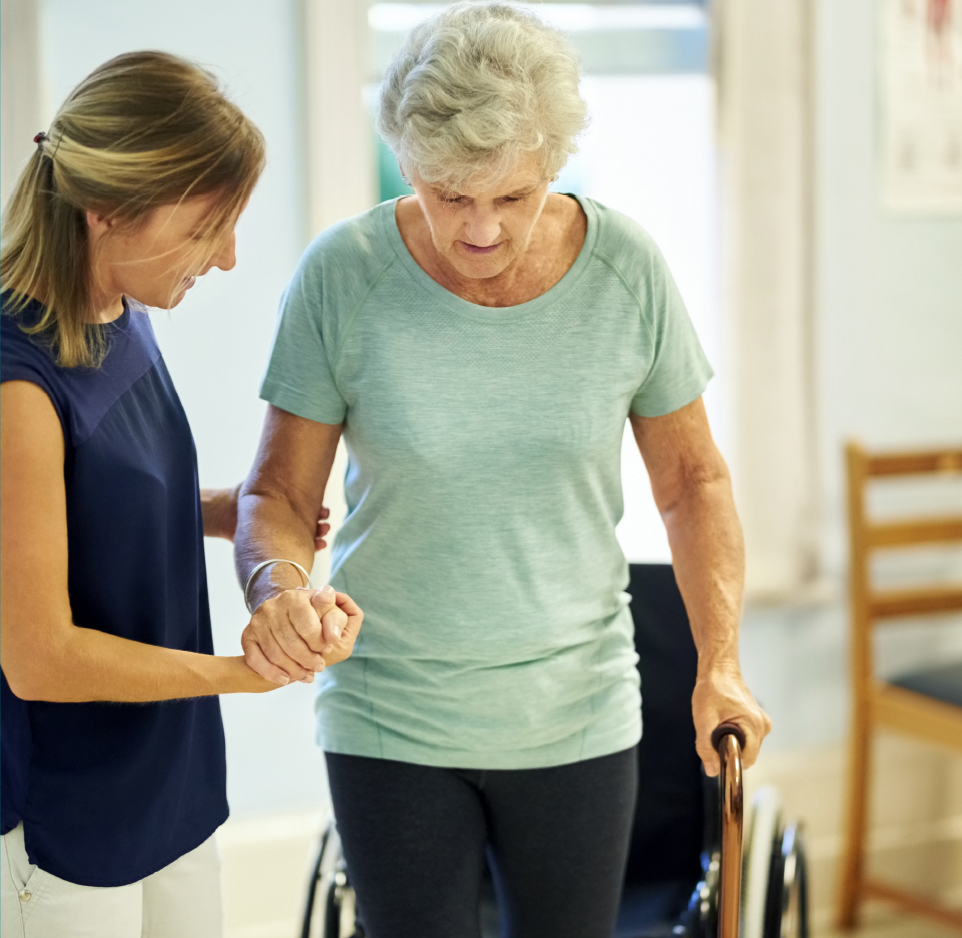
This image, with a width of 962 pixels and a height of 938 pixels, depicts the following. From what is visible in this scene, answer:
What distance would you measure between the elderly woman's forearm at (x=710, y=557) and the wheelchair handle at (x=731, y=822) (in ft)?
0.46

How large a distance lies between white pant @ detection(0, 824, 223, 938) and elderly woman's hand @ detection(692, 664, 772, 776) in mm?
485

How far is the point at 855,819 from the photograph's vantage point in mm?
2537

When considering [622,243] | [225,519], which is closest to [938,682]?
[622,243]

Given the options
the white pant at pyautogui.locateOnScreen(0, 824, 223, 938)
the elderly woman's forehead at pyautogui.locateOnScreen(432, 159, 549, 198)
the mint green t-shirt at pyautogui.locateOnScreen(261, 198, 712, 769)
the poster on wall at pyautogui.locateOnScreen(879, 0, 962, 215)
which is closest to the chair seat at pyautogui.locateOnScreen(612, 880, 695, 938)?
the mint green t-shirt at pyautogui.locateOnScreen(261, 198, 712, 769)

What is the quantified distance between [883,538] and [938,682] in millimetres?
330

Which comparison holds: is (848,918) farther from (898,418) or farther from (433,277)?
(433,277)

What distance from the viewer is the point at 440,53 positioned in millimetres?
1004

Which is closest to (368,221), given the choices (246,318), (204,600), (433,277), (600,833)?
(433,277)

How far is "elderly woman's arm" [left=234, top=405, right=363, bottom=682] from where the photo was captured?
94cm

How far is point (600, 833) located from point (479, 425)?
1.52 ft

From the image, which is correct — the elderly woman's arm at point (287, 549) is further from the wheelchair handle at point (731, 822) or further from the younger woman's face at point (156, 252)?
the wheelchair handle at point (731, 822)

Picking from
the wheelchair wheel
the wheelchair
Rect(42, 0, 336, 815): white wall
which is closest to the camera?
the wheelchair wheel

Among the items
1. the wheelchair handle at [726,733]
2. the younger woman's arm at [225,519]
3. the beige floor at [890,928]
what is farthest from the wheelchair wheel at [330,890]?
the beige floor at [890,928]

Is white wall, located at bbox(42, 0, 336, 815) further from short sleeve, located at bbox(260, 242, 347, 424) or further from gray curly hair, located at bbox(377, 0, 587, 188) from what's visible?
gray curly hair, located at bbox(377, 0, 587, 188)
